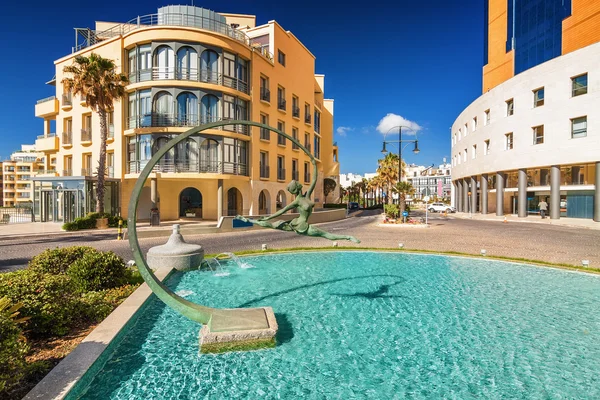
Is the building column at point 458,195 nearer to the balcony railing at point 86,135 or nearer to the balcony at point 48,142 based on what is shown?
the balcony railing at point 86,135

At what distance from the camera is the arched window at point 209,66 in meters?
25.4

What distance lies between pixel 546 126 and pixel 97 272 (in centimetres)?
4210

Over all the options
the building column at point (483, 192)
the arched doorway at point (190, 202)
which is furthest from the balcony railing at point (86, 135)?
the building column at point (483, 192)

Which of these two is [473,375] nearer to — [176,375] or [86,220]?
[176,375]

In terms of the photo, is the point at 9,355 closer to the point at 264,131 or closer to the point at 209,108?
the point at 209,108

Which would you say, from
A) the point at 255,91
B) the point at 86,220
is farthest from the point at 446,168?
the point at 86,220

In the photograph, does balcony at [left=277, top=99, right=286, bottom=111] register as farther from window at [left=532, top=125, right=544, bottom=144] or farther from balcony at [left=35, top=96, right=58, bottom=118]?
window at [left=532, top=125, right=544, bottom=144]

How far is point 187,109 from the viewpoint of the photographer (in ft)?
82.8

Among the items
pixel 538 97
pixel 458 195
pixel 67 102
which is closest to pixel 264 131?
pixel 67 102

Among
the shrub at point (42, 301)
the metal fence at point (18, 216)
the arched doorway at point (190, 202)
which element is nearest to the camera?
the shrub at point (42, 301)

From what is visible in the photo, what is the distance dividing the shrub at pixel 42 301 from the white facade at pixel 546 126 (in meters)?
40.9

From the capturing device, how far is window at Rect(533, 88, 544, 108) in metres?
34.2

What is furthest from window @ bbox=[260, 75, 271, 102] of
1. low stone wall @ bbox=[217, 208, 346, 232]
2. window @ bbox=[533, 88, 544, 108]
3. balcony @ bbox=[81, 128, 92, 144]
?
window @ bbox=[533, 88, 544, 108]

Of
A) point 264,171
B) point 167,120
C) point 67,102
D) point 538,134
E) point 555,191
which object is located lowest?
point 555,191
